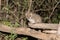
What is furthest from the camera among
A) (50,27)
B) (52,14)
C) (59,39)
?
(52,14)

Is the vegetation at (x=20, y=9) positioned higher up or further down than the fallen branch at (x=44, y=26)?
higher up

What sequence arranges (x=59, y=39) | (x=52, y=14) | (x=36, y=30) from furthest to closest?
(x=52, y=14) → (x=36, y=30) → (x=59, y=39)

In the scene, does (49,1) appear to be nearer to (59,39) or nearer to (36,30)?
(36,30)

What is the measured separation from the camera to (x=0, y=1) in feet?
23.4

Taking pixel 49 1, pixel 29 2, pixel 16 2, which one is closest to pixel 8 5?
pixel 16 2

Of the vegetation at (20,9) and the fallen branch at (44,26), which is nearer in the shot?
the fallen branch at (44,26)

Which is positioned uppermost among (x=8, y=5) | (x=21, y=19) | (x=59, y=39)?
(x=8, y=5)

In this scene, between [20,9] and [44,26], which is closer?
[44,26]

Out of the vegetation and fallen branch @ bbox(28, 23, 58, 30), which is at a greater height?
the vegetation

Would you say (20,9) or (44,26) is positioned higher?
(20,9)

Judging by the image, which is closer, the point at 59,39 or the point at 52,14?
the point at 59,39

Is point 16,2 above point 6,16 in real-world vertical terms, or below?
above

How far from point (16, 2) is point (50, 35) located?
2.32m

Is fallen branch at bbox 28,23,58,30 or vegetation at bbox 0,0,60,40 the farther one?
vegetation at bbox 0,0,60,40
